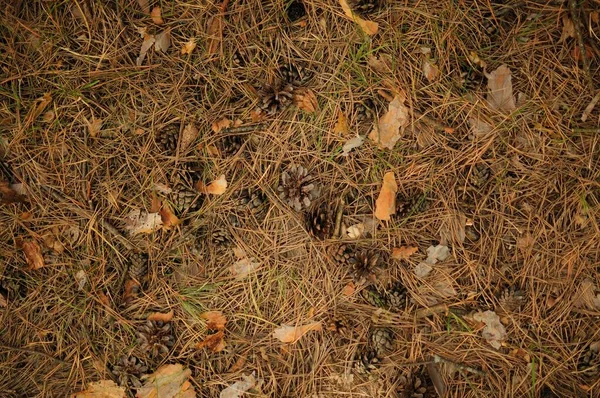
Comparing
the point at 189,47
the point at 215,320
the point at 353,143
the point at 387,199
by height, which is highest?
the point at 189,47

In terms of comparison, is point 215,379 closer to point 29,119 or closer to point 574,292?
point 29,119

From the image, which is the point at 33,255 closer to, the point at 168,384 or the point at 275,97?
the point at 168,384

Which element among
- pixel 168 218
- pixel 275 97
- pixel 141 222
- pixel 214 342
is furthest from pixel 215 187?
pixel 214 342

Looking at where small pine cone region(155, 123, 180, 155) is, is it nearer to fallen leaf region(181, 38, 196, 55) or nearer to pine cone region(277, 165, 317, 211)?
fallen leaf region(181, 38, 196, 55)

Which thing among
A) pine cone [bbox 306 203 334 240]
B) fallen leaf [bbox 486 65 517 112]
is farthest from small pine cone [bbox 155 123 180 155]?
fallen leaf [bbox 486 65 517 112]

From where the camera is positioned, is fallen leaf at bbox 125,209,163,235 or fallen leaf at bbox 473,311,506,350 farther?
fallen leaf at bbox 125,209,163,235

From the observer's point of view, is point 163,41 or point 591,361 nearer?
point 591,361

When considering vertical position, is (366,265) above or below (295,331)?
above
